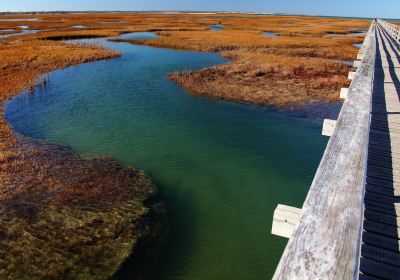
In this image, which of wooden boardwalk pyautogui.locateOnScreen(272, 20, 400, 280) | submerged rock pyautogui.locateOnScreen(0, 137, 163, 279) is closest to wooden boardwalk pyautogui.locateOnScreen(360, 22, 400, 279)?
wooden boardwalk pyautogui.locateOnScreen(272, 20, 400, 280)

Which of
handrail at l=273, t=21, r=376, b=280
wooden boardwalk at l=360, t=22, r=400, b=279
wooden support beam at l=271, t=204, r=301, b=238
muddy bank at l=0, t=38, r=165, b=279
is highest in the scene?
handrail at l=273, t=21, r=376, b=280

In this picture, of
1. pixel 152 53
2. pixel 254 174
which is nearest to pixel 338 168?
pixel 254 174

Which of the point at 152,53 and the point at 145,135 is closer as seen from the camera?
the point at 145,135

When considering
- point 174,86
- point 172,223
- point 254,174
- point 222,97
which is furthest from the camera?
point 174,86

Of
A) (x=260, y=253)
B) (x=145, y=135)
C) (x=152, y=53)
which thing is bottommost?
(x=260, y=253)

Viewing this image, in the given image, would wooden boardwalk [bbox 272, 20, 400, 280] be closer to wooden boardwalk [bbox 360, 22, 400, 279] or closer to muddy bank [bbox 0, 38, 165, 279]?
wooden boardwalk [bbox 360, 22, 400, 279]

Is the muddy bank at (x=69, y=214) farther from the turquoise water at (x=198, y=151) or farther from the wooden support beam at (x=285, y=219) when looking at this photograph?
the wooden support beam at (x=285, y=219)

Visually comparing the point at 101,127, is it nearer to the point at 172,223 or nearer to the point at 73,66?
the point at 172,223
